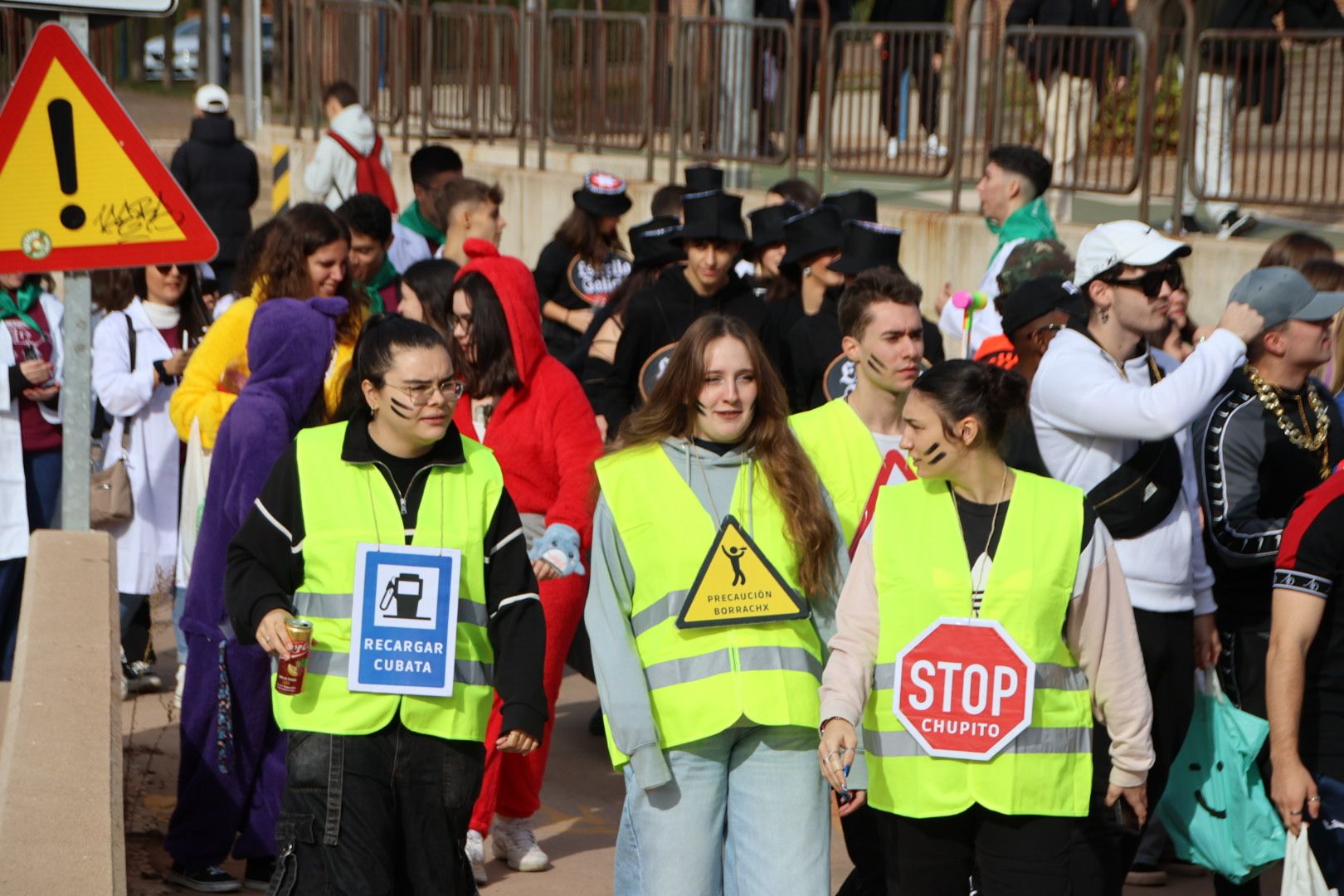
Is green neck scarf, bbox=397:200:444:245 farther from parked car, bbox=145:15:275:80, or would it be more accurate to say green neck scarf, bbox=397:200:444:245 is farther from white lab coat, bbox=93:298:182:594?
parked car, bbox=145:15:275:80

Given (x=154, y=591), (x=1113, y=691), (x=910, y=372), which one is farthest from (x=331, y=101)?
(x=1113, y=691)

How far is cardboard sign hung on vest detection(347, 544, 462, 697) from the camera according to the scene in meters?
4.57

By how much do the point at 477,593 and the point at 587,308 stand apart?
531cm

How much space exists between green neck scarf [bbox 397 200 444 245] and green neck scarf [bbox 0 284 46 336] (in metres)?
3.16

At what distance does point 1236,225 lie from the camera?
10.9 metres

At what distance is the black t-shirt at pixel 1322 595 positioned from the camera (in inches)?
186

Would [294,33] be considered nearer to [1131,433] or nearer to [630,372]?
[630,372]

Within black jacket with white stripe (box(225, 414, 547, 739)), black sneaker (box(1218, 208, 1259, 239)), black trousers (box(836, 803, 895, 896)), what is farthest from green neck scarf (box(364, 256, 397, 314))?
black sneaker (box(1218, 208, 1259, 239))

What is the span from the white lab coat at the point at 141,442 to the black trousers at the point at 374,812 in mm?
3605

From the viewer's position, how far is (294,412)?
5863 mm


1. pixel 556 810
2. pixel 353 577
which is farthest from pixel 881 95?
pixel 353 577

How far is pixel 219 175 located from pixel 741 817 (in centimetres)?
1043

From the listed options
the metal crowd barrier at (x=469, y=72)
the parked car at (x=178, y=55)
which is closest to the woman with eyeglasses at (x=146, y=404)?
the metal crowd barrier at (x=469, y=72)

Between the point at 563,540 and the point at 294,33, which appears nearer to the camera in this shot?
the point at 563,540
